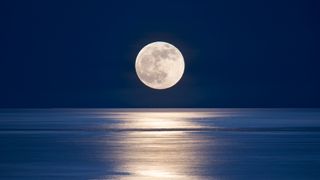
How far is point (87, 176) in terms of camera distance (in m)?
16.5

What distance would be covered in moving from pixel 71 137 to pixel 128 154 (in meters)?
7.80

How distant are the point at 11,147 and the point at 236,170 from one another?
8677 millimetres

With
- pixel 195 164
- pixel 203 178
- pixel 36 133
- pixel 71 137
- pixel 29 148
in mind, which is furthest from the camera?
pixel 36 133

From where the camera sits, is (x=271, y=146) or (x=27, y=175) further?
(x=271, y=146)

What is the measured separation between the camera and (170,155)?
21.5 meters

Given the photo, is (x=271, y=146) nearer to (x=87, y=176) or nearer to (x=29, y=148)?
(x=29, y=148)

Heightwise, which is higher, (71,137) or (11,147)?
(71,137)

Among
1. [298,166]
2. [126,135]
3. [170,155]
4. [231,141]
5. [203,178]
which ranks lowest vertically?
[203,178]

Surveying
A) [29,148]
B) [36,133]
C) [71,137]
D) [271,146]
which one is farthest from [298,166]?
[36,133]

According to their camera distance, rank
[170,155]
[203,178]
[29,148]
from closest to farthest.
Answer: [203,178]
[170,155]
[29,148]

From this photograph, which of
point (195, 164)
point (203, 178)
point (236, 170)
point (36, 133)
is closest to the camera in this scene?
point (203, 178)

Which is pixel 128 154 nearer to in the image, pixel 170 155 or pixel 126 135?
pixel 170 155

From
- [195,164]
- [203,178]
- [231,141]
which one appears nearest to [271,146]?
[231,141]

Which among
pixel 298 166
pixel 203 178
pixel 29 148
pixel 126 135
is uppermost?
pixel 126 135
